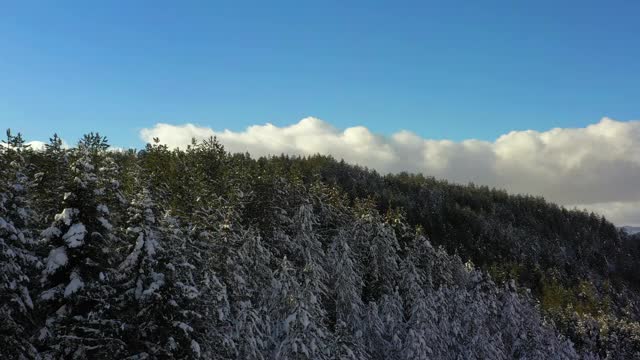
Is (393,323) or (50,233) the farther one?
(393,323)

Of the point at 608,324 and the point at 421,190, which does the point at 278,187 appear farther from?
the point at 421,190

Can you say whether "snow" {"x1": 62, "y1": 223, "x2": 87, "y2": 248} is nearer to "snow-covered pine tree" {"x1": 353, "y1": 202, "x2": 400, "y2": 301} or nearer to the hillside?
the hillside

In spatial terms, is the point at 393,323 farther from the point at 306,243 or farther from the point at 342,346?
the point at 342,346

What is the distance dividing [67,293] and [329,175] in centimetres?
12523

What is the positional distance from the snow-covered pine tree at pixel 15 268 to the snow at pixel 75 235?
1234 millimetres

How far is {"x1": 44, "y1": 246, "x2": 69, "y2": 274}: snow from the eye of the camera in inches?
753

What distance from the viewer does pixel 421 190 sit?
18775cm

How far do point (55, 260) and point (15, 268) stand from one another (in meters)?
1.26

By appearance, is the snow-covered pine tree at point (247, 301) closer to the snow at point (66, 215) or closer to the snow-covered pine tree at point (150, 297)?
the snow-covered pine tree at point (150, 297)

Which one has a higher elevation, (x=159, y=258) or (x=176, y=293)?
(x=159, y=258)

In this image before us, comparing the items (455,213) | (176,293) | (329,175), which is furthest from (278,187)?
(455,213)

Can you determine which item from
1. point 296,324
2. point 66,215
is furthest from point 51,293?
point 296,324

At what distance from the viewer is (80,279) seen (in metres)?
19.4

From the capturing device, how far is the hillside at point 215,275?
19.6 m
